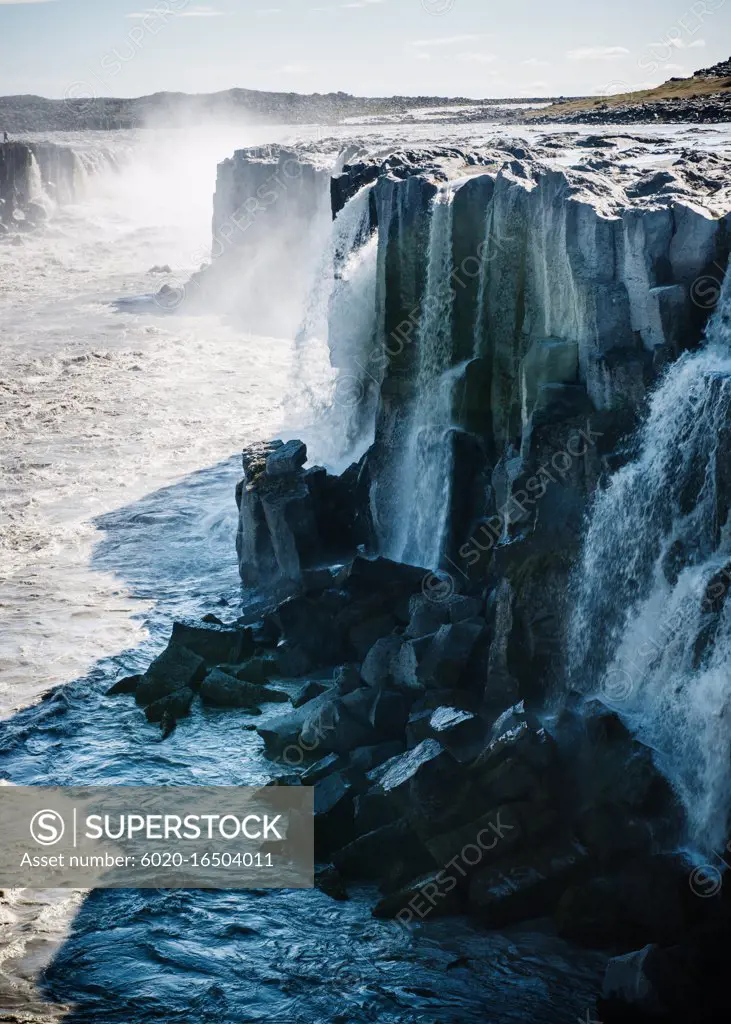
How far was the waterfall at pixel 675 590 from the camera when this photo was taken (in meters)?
13.2

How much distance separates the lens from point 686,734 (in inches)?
536

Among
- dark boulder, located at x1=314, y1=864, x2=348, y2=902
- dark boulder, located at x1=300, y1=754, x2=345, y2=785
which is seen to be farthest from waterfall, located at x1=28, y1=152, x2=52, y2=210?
dark boulder, located at x1=314, y1=864, x2=348, y2=902

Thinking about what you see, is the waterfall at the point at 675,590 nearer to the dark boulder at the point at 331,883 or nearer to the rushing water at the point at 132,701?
the rushing water at the point at 132,701

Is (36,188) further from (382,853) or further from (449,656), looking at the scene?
(382,853)

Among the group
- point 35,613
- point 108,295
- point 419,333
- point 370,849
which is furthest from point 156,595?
point 108,295

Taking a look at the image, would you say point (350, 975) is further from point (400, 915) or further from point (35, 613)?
point (35, 613)

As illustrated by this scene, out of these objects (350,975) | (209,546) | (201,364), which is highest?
(201,364)

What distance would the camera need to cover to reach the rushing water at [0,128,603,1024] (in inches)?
491

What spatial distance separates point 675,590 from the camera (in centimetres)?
1434

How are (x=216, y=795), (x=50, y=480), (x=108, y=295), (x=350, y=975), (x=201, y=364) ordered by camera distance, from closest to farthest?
(x=350, y=975) → (x=216, y=795) → (x=50, y=480) → (x=201, y=364) → (x=108, y=295)

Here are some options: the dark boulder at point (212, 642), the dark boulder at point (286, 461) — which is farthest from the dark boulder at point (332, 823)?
the dark boulder at point (286, 461)

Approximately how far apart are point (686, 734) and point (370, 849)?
13.5 ft

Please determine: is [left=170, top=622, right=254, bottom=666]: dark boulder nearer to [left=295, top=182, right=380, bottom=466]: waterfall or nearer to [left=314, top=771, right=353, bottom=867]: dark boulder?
[left=314, top=771, right=353, bottom=867]: dark boulder

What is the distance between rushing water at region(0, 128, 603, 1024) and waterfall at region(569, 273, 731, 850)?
2721 mm
